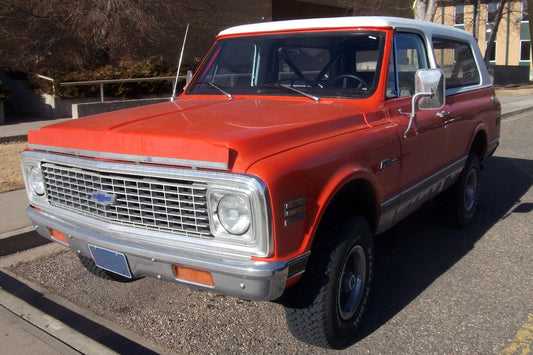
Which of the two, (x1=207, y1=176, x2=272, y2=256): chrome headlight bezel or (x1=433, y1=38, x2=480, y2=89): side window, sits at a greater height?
(x1=433, y1=38, x2=480, y2=89): side window

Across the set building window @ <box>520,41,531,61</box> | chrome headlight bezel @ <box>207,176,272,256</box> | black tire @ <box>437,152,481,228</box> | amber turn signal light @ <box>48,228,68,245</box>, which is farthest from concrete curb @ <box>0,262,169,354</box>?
building window @ <box>520,41,531,61</box>

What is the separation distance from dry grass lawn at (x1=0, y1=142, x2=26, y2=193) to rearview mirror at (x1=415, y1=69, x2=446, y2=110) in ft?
16.9

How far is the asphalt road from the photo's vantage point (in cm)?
338

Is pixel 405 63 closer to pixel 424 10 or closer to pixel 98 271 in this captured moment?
pixel 98 271

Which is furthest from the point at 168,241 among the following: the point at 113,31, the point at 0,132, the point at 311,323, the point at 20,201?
the point at 113,31

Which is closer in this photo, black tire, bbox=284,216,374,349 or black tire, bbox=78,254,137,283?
black tire, bbox=284,216,374,349

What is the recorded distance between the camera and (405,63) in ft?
13.9

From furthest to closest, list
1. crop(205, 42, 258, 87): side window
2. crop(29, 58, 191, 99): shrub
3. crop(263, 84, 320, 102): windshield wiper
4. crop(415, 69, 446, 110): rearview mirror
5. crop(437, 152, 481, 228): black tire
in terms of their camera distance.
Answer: crop(29, 58, 191, 99): shrub < crop(437, 152, 481, 228): black tire < crop(205, 42, 258, 87): side window < crop(263, 84, 320, 102): windshield wiper < crop(415, 69, 446, 110): rearview mirror

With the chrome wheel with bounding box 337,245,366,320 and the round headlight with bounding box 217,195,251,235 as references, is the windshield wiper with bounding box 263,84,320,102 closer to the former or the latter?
the chrome wheel with bounding box 337,245,366,320

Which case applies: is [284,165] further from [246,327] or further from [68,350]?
[68,350]

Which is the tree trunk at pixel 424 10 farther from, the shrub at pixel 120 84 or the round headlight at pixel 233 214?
the round headlight at pixel 233 214

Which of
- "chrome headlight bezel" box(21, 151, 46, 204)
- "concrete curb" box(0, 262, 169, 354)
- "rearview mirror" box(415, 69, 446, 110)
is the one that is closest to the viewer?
"concrete curb" box(0, 262, 169, 354)

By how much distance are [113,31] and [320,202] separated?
13057mm

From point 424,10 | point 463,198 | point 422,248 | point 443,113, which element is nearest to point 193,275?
point 443,113
